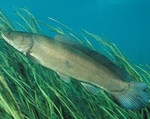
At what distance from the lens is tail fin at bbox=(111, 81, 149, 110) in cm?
141

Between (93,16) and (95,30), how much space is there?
14383 millimetres

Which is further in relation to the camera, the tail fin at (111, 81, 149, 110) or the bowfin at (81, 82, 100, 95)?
the bowfin at (81, 82, 100, 95)

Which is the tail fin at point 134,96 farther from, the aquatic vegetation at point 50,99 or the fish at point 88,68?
the aquatic vegetation at point 50,99

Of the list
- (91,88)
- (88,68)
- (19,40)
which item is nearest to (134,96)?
(91,88)

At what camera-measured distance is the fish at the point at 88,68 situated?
4.83ft

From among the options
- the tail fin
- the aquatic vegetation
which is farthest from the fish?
the aquatic vegetation

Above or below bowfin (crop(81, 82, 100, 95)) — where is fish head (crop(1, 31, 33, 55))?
above

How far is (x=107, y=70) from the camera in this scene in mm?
1502

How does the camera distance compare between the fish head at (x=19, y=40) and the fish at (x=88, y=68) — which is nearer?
the fish at (x=88, y=68)

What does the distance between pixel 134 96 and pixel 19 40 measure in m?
1.41

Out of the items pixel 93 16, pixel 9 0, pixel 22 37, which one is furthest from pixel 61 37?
pixel 93 16

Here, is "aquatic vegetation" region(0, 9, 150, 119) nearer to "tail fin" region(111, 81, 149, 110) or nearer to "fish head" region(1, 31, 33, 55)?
"tail fin" region(111, 81, 149, 110)

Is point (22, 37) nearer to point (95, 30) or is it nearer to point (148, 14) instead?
point (148, 14)

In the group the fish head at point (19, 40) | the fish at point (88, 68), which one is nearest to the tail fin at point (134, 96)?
the fish at point (88, 68)
